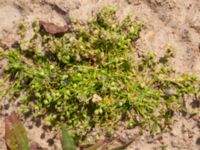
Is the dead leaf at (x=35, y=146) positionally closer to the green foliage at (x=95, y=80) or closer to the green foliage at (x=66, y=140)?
the green foliage at (x=95, y=80)

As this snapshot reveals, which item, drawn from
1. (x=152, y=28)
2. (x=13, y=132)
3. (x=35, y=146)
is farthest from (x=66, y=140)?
(x=152, y=28)

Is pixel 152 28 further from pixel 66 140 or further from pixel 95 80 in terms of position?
pixel 66 140

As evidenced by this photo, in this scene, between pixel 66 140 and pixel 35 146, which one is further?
pixel 35 146

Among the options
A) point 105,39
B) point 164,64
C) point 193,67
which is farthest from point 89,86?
point 193,67

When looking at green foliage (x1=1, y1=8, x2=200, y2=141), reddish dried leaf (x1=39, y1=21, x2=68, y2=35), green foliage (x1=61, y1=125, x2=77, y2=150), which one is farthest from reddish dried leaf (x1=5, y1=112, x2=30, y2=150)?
reddish dried leaf (x1=39, y1=21, x2=68, y2=35)

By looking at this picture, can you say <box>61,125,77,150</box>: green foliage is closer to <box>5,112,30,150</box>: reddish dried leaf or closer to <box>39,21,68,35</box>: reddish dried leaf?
<box>5,112,30,150</box>: reddish dried leaf

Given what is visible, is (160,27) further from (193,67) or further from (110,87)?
(110,87)

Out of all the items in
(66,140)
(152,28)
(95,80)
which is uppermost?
(152,28)
